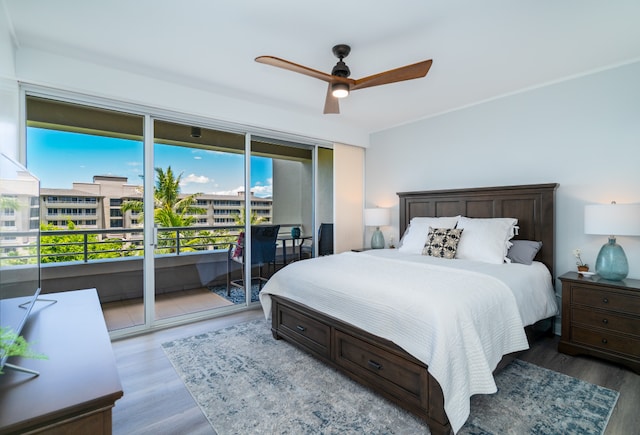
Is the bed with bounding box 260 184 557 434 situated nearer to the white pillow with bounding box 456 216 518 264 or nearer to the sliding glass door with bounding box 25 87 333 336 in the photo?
the white pillow with bounding box 456 216 518 264

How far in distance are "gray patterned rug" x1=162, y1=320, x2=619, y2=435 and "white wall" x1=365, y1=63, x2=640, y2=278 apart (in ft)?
5.01

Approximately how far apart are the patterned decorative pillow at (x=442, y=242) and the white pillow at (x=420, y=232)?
122mm

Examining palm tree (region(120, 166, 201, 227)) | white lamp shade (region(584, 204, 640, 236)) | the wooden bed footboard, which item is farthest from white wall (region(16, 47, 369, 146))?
white lamp shade (region(584, 204, 640, 236))

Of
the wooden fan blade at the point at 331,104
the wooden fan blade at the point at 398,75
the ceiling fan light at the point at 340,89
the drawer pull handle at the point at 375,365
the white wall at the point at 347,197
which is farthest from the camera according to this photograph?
the white wall at the point at 347,197

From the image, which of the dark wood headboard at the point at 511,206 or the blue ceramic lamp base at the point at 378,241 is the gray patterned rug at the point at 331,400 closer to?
the dark wood headboard at the point at 511,206

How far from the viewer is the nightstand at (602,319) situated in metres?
2.47

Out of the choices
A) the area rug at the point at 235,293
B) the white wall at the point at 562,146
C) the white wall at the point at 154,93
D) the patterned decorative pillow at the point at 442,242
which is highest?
the white wall at the point at 154,93

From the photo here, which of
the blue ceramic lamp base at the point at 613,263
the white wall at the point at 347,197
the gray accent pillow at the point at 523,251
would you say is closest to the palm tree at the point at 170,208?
the white wall at the point at 347,197

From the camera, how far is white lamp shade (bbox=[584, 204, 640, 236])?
252 centimetres

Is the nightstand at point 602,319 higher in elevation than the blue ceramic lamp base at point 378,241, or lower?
lower

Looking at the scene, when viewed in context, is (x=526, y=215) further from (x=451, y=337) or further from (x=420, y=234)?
(x=451, y=337)

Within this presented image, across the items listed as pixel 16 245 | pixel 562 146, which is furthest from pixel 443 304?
pixel 562 146

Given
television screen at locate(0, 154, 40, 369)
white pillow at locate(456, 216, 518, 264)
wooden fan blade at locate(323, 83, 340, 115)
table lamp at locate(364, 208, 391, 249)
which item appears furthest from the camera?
table lamp at locate(364, 208, 391, 249)

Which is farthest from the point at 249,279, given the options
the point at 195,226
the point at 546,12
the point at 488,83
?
the point at 546,12
